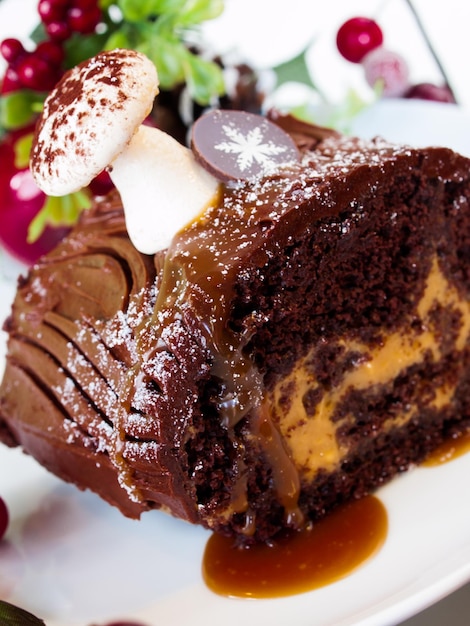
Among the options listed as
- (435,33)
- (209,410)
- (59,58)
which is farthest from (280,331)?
(435,33)

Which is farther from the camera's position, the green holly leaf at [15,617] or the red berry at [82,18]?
the red berry at [82,18]

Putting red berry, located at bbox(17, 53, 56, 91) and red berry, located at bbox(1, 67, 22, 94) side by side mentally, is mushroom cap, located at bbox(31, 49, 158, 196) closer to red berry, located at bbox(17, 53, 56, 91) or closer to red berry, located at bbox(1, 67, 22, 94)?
red berry, located at bbox(17, 53, 56, 91)

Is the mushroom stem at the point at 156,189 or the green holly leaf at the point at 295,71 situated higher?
the mushroom stem at the point at 156,189

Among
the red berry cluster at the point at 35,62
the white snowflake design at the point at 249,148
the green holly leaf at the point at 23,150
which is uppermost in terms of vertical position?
the white snowflake design at the point at 249,148

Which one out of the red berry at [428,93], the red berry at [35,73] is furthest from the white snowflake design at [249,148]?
the red berry at [428,93]

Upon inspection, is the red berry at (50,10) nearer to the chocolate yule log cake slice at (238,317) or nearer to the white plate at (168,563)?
the chocolate yule log cake slice at (238,317)

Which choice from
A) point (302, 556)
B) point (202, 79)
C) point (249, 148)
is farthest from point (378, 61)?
point (302, 556)
